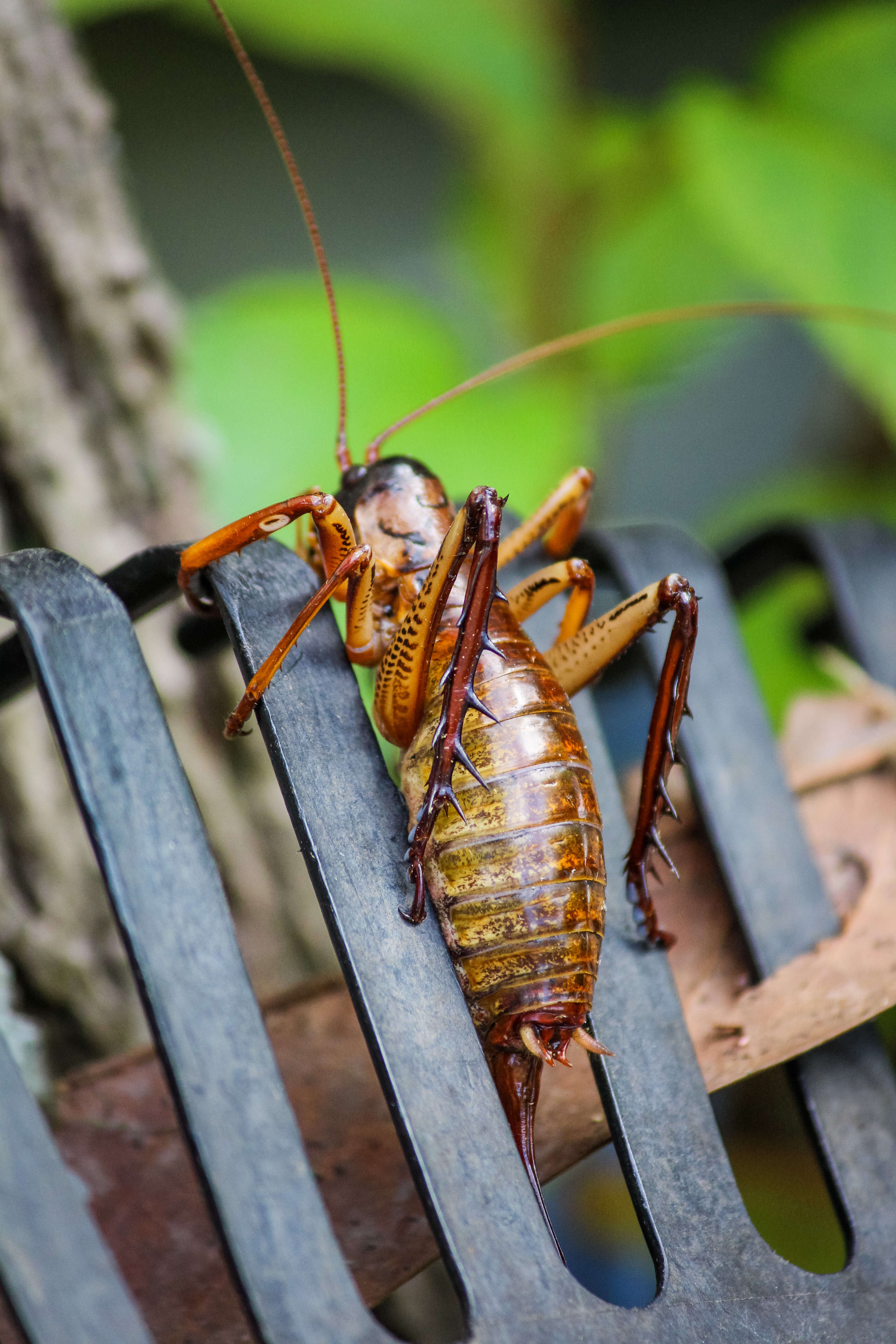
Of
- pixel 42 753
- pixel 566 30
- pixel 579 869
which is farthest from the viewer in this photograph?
pixel 566 30

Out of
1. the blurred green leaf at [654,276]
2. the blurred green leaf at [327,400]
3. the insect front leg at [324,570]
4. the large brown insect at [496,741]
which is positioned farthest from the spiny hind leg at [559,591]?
the blurred green leaf at [654,276]

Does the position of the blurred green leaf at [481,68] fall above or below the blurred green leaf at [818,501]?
above

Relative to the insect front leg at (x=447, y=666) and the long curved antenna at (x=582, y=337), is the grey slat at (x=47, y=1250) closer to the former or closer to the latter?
the insect front leg at (x=447, y=666)

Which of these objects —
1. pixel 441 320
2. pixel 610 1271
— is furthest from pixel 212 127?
pixel 610 1271

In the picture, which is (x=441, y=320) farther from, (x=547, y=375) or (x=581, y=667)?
(x=581, y=667)

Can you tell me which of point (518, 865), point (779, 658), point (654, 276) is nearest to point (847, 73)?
point (654, 276)

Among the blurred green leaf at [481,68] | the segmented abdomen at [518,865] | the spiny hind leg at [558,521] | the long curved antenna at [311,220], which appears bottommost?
the segmented abdomen at [518,865]

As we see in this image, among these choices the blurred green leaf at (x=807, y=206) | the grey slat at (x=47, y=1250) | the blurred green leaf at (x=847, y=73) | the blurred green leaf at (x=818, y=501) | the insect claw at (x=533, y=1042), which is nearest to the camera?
the grey slat at (x=47, y=1250)
